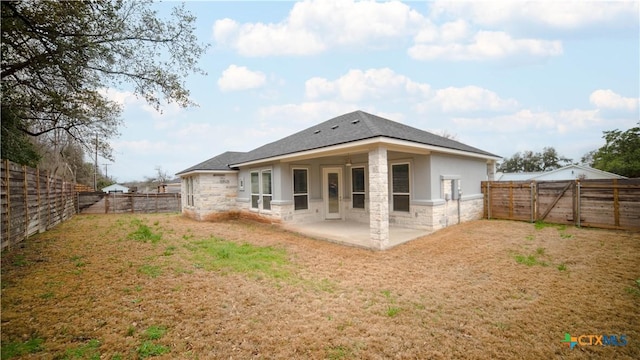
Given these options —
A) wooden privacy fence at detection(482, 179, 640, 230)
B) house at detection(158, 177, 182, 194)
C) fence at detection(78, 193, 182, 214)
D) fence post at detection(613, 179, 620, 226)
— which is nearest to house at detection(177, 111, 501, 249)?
wooden privacy fence at detection(482, 179, 640, 230)

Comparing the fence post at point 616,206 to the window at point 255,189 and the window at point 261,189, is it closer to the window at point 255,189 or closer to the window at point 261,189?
the window at point 261,189

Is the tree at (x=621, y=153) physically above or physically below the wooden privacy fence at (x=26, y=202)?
above

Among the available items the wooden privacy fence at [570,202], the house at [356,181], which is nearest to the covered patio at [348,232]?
the house at [356,181]

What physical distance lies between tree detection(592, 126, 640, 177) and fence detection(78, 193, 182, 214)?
120 ft

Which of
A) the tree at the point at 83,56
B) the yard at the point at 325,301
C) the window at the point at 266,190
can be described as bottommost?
the yard at the point at 325,301

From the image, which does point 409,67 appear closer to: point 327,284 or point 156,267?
point 327,284

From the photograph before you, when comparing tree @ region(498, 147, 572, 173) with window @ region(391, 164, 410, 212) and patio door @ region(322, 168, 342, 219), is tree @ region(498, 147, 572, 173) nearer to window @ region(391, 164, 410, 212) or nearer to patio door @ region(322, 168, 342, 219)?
window @ region(391, 164, 410, 212)

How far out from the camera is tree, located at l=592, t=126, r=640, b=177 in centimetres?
2169

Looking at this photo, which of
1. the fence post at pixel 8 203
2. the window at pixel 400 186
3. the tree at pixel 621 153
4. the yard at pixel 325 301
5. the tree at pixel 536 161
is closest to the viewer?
the yard at pixel 325 301

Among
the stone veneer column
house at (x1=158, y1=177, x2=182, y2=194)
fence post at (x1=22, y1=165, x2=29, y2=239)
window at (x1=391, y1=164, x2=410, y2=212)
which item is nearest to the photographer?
the stone veneer column

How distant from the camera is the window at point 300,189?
11.0 m

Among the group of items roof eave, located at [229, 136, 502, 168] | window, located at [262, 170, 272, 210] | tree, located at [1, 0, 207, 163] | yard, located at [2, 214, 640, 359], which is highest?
tree, located at [1, 0, 207, 163]

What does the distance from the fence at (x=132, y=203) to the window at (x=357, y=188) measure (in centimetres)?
1498

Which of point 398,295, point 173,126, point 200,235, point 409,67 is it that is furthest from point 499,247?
point 173,126
